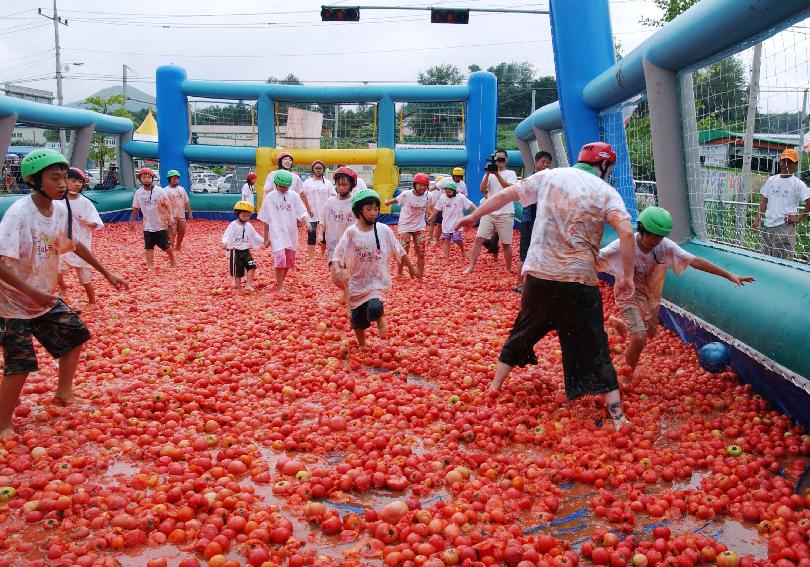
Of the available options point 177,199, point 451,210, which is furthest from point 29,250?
point 451,210

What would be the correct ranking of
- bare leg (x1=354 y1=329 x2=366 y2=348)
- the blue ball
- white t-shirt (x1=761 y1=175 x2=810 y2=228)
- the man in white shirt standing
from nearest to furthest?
the blue ball, bare leg (x1=354 y1=329 x2=366 y2=348), the man in white shirt standing, white t-shirt (x1=761 y1=175 x2=810 y2=228)

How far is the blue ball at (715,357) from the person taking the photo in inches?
223

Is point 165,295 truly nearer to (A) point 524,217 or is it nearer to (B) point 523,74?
(A) point 524,217

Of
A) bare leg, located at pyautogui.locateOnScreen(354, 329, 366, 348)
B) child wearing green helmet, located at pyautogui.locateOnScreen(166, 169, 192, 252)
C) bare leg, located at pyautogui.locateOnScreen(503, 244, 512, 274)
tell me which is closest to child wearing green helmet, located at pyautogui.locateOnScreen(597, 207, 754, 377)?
bare leg, located at pyautogui.locateOnScreen(354, 329, 366, 348)

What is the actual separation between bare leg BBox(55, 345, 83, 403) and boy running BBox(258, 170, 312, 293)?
189 inches

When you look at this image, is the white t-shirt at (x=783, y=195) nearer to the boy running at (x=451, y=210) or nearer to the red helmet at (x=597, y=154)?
the red helmet at (x=597, y=154)

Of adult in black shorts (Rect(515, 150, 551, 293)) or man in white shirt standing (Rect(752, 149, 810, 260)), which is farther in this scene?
adult in black shorts (Rect(515, 150, 551, 293))

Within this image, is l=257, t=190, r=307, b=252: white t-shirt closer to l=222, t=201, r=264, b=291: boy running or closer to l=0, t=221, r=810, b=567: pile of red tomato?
l=222, t=201, r=264, b=291: boy running

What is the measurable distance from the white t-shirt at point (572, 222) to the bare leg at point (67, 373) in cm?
354

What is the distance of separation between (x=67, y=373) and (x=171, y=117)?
17564 millimetres

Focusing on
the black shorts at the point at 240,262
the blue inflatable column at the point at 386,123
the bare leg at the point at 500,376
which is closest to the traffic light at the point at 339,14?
the blue inflatable column at the point at 386,123

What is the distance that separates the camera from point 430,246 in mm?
16109

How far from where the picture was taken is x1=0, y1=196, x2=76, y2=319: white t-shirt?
456 centimetres

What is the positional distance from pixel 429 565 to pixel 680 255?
131 inches
